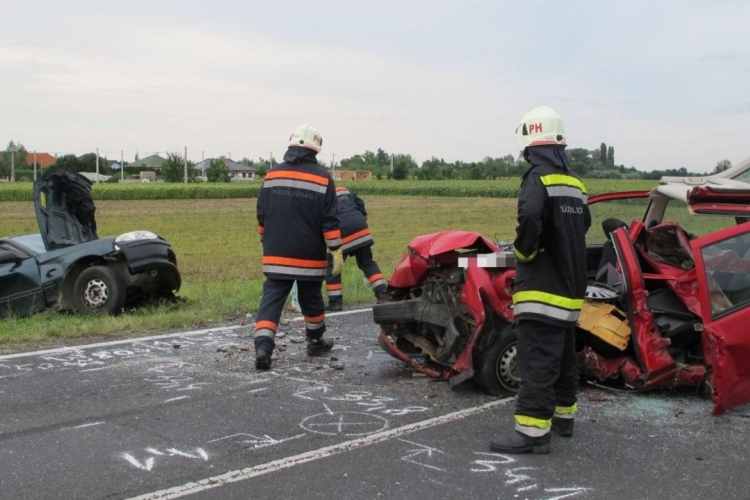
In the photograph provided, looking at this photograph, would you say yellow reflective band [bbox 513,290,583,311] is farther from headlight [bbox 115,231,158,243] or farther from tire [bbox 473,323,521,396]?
headlight [bbox 115,231,158,243]

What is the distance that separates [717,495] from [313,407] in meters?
2.52

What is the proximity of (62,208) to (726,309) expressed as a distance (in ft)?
24.4

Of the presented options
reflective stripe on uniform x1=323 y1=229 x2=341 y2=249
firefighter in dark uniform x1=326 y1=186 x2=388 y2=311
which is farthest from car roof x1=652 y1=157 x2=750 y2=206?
firefighter in dark uniform x1=326 y1=186 x2=388 y2=311

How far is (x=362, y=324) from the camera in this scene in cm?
865

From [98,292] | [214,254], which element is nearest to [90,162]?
[214,254]

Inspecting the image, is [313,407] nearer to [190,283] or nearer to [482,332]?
[482,332]

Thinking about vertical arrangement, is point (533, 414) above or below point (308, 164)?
below

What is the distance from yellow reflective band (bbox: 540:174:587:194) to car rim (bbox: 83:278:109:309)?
576cm

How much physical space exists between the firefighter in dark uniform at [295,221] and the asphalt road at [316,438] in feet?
2.24

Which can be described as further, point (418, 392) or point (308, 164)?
point (308, 164)

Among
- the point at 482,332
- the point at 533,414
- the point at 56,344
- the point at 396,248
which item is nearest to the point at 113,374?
the point at 56,344

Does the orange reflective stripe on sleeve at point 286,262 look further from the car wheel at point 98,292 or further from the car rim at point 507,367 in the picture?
the car wheel at point 98,292

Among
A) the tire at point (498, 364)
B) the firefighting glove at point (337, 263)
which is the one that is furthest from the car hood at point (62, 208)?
the tire at point (498, 364)

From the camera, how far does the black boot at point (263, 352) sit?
21.1 ft
